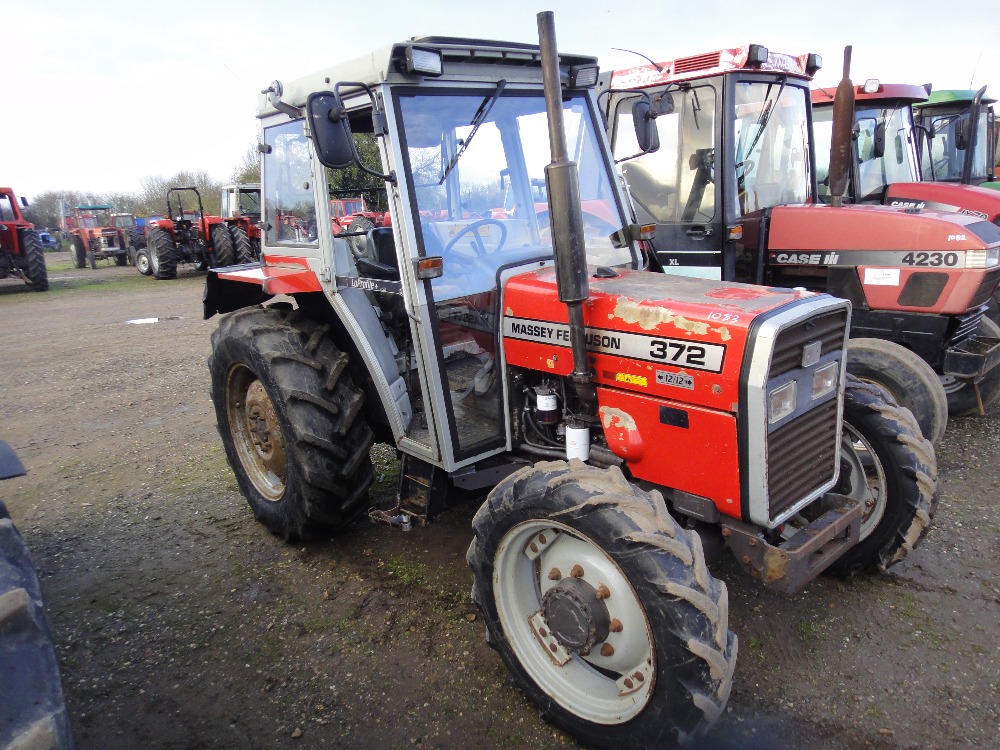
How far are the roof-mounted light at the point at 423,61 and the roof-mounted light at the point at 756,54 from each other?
308 centimetres

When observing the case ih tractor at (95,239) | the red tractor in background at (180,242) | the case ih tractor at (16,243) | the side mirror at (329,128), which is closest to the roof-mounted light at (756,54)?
the side mirror at (329,128)

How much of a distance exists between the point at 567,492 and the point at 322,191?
1816 mm

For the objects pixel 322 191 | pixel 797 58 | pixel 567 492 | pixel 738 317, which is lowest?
pixel 567 492

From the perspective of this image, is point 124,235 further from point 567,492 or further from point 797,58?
point 567,492

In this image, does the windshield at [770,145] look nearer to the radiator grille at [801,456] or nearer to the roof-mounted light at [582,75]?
the roof-mounted light at [582,75]

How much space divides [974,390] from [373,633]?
4561 mm

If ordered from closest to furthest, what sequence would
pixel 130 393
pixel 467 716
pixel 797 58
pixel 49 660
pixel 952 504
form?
pixel 49 660, pixel 467 716, pixel 952 504, pixel 797 58, pixel 130 393

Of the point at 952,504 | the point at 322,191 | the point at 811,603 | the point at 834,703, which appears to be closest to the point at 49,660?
the point at 322,191

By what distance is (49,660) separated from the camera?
53.2 inches

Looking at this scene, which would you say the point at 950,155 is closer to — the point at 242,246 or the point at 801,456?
the point at 801,456

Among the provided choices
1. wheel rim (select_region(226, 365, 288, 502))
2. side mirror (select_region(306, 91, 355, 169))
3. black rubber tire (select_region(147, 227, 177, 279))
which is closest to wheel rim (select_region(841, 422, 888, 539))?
side mirror (select_region(306, 91, 355, 169))

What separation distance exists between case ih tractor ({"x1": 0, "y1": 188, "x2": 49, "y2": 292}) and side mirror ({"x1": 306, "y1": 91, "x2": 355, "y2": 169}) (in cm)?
→ 1573

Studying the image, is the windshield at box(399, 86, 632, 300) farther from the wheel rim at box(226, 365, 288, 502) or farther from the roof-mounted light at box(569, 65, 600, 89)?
the wheel rim at box(226, 365, 288, 502)

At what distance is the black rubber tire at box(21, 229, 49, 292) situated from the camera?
15.0 metres
